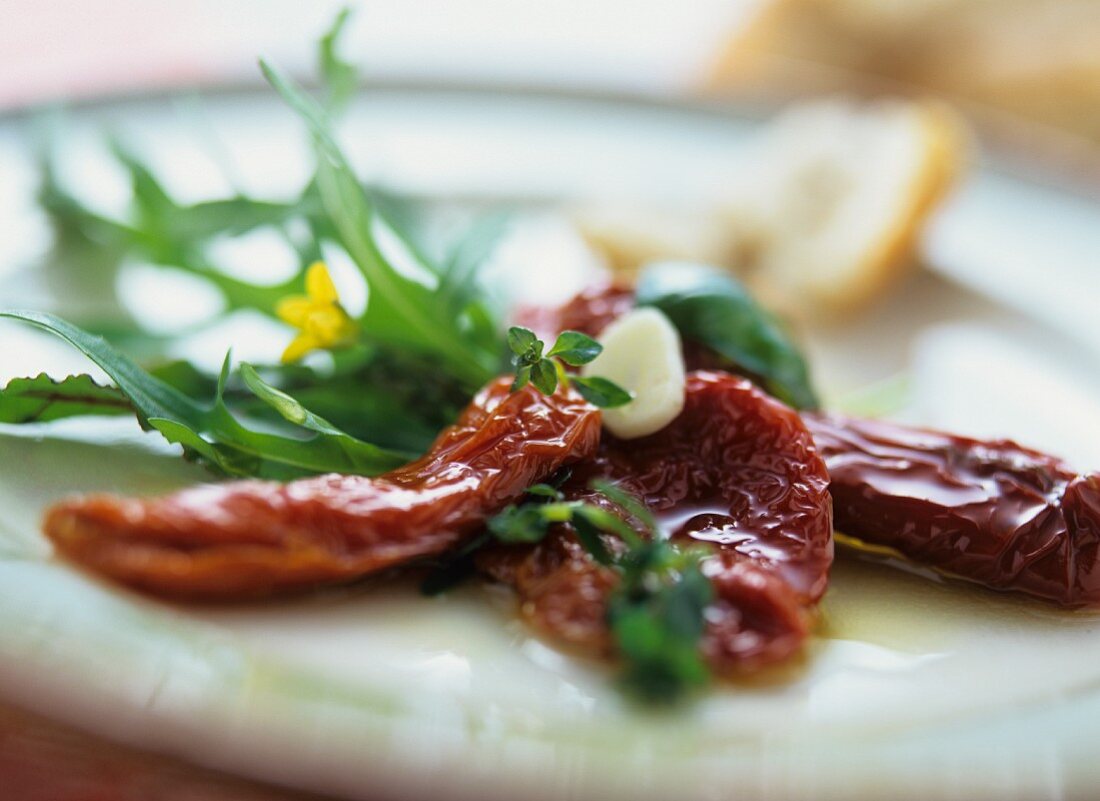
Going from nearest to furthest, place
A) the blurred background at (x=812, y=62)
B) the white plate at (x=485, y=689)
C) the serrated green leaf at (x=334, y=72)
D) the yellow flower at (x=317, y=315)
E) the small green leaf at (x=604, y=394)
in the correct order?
the white plate at (x=485, y=689)
the small green leaf at (x=604, y=394)
the yellow flower at (x=317, y=315)
the serrated green leaf at (x=334, y=72)
the blurred background at (x=812, y=62)

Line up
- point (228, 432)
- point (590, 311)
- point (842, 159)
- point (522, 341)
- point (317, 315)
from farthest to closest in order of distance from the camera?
point (842, 159), point (590, 311), point (317, 315), point (228, 432), point (522, 341)

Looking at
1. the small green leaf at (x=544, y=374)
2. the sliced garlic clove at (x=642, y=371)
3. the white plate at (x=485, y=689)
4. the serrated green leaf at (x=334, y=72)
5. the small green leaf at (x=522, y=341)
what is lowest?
the white plate at (x=485, y=689)

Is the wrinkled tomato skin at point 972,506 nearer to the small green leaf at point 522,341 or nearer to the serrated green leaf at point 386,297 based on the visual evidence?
the small green leaf at point 522,341

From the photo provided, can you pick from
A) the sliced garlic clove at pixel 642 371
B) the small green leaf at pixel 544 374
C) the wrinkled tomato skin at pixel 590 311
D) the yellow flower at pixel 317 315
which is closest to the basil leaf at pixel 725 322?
the wrinkled tomato skin at pixel 590 311

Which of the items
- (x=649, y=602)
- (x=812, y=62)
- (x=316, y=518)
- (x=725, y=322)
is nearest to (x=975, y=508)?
(x=725, y=322)

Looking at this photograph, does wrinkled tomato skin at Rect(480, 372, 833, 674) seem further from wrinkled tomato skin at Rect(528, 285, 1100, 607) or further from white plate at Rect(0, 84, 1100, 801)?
wrinkled tomato skin at Rect(528, 285, 1100, 607)

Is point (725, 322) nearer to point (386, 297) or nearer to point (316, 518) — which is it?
point (386, 297)

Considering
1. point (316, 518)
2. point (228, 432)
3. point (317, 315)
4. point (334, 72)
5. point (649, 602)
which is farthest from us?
point (334, 72)
